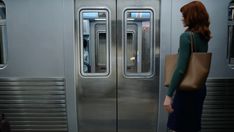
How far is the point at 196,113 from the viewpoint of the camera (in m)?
2.27

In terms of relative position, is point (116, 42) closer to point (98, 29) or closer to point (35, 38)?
point (98, 29)

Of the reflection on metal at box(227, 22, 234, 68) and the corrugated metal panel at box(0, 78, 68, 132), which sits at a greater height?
the reflection on metal at box(227, 22, 234, 68)

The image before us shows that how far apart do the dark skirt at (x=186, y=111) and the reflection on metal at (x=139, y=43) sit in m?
1.10

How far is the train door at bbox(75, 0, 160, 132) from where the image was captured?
127 inches

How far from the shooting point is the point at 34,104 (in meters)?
3.32

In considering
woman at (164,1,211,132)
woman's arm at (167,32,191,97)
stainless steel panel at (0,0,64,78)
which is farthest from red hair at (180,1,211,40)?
stainless steel panel at (0,0,64,78)

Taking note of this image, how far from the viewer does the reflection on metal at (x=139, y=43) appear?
324 centimetres

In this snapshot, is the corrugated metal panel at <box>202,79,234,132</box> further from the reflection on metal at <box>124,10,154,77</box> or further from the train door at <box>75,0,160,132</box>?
the reflection on metal at <box>124,10,154,77</box>

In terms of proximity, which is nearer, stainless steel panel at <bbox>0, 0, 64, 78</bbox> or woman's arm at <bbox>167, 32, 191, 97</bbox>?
woman's arm at <bbox>167, 32, 191, 97</bbox>

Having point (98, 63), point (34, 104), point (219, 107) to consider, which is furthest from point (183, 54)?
point (34, 104)

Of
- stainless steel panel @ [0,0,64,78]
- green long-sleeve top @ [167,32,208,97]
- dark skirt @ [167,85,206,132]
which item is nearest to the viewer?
green long-sleeve top @ [167,32,208,97]

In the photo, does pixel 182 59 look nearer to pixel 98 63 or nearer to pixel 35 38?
pixel 98 63

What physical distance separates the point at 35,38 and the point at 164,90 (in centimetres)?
175

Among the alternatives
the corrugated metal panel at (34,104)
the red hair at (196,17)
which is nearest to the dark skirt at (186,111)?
the red hair at (196,17)
